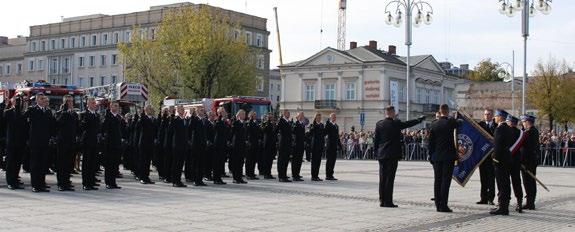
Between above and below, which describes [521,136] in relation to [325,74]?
below

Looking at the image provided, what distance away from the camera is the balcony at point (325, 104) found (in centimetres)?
7381

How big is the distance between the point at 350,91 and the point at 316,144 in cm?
5446

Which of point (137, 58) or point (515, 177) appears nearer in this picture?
point (515, 177)

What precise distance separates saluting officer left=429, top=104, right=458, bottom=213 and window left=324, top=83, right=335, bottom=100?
61660mm

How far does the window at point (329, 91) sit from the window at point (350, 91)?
152 cm

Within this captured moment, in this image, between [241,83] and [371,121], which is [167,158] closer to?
[241,83]

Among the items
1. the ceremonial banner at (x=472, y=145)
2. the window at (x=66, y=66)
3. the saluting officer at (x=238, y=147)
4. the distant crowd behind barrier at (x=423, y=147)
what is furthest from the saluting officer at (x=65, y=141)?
the window at (x=66, y=66)

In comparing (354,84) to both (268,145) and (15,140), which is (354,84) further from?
(15,140)

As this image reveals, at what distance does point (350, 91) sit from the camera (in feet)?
243

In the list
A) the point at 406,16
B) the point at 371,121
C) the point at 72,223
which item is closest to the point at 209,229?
the point at 72,223

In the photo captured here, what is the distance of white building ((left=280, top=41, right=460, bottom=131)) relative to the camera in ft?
236

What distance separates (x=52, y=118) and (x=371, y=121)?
59.1 metres

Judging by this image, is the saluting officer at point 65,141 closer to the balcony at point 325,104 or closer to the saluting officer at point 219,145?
the saluting officer at point 219,145

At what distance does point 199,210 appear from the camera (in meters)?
12.2
